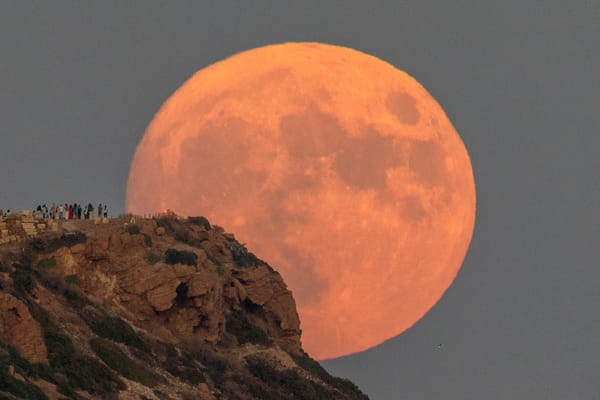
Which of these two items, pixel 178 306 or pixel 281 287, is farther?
pixel 281 287

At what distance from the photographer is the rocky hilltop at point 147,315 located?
88.1 m

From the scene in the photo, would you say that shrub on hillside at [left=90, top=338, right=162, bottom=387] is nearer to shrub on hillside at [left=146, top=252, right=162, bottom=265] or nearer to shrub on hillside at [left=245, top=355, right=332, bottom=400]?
shrub on hillside at [left=146, top=252, right=162, bottom=265]

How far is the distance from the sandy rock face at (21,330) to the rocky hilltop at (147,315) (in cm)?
6

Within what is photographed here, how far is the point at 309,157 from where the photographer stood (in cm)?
12975

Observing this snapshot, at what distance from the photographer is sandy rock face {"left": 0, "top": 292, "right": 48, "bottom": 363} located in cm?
8638

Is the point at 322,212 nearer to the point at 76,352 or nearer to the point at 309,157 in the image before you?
the point at 309,157

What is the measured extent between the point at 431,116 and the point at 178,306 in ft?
119

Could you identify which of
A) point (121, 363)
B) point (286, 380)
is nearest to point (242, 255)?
point (286, 380)

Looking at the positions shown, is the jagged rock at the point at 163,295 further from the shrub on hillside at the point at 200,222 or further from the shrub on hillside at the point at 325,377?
the shrub on hillside at the point at 200,222

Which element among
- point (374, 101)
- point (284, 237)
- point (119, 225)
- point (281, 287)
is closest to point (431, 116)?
point (374, 101)

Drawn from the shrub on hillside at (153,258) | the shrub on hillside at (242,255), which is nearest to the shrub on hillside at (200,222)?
the shrub on hillside at (242,255)

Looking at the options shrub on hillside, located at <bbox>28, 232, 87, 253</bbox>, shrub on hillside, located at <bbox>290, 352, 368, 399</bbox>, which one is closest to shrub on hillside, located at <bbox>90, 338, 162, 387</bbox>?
shrub on hillside, located at <bbox>28, 232, 87, 253</bbox>

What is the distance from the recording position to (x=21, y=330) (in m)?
87.5

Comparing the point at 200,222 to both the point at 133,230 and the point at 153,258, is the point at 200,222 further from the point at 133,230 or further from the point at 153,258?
the point at 153,258
